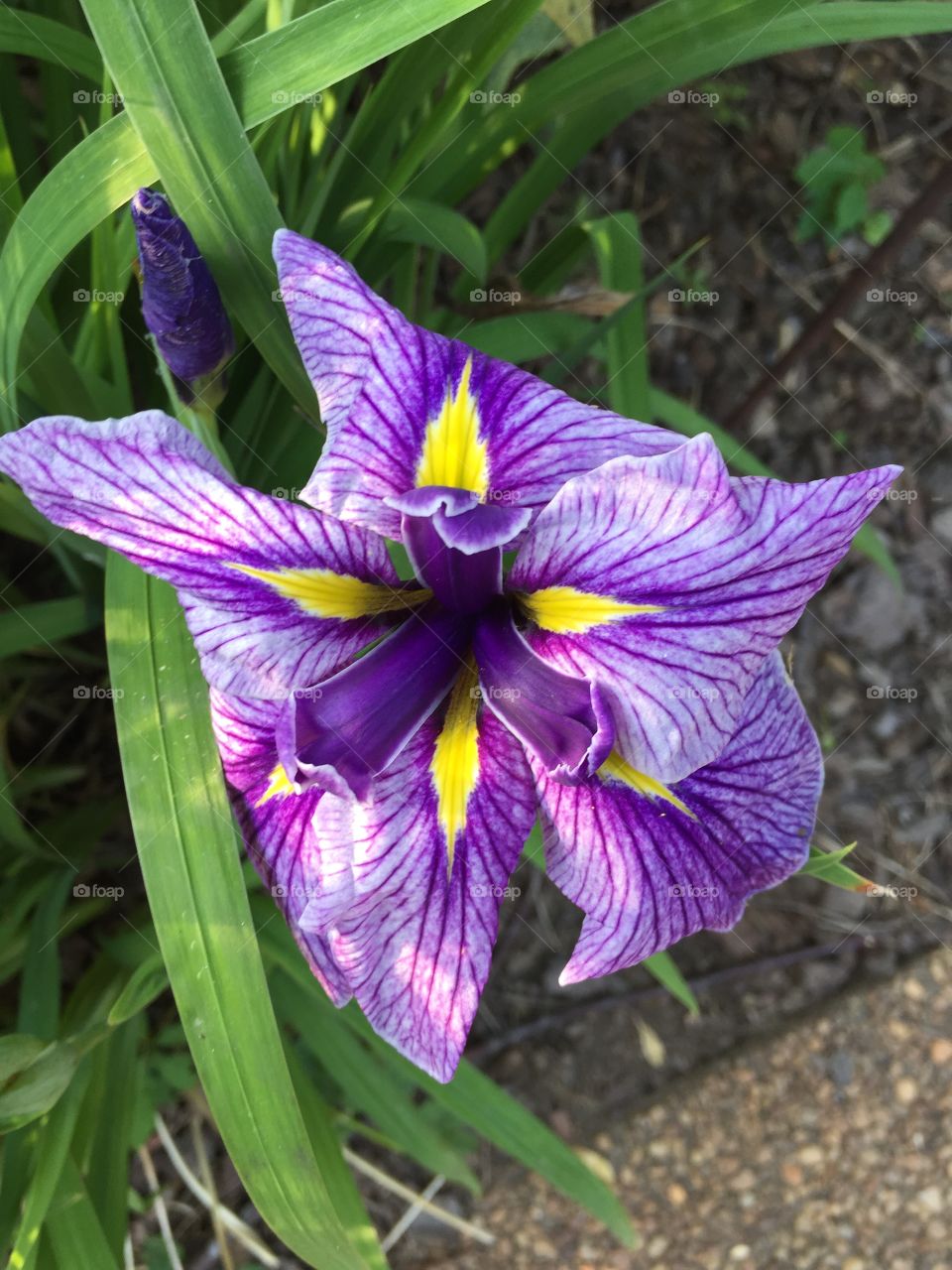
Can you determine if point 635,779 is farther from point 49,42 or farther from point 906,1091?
point 906,1091

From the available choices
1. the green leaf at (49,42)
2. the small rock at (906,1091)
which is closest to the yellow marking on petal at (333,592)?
the green leaf at (49,42)

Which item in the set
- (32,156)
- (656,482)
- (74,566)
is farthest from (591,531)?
(32,156)

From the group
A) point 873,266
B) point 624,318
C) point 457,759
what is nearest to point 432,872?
point 457,759

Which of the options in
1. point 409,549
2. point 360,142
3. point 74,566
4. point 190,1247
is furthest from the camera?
point 190,1247

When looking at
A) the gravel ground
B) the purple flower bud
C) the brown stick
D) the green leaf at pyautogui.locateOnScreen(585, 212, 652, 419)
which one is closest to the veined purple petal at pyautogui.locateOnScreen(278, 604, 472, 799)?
the purple flower bud

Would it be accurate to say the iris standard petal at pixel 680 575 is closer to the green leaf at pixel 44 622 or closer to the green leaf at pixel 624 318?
the green leaf at pixel 624 318

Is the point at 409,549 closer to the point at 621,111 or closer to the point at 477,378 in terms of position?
the point at 477,378

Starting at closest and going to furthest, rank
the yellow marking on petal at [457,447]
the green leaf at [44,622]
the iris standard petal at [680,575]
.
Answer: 1. the iris standard petal at [680,575]
2. the yellow marking on petal at [457,447]
3. the green leaf at [44,622]
